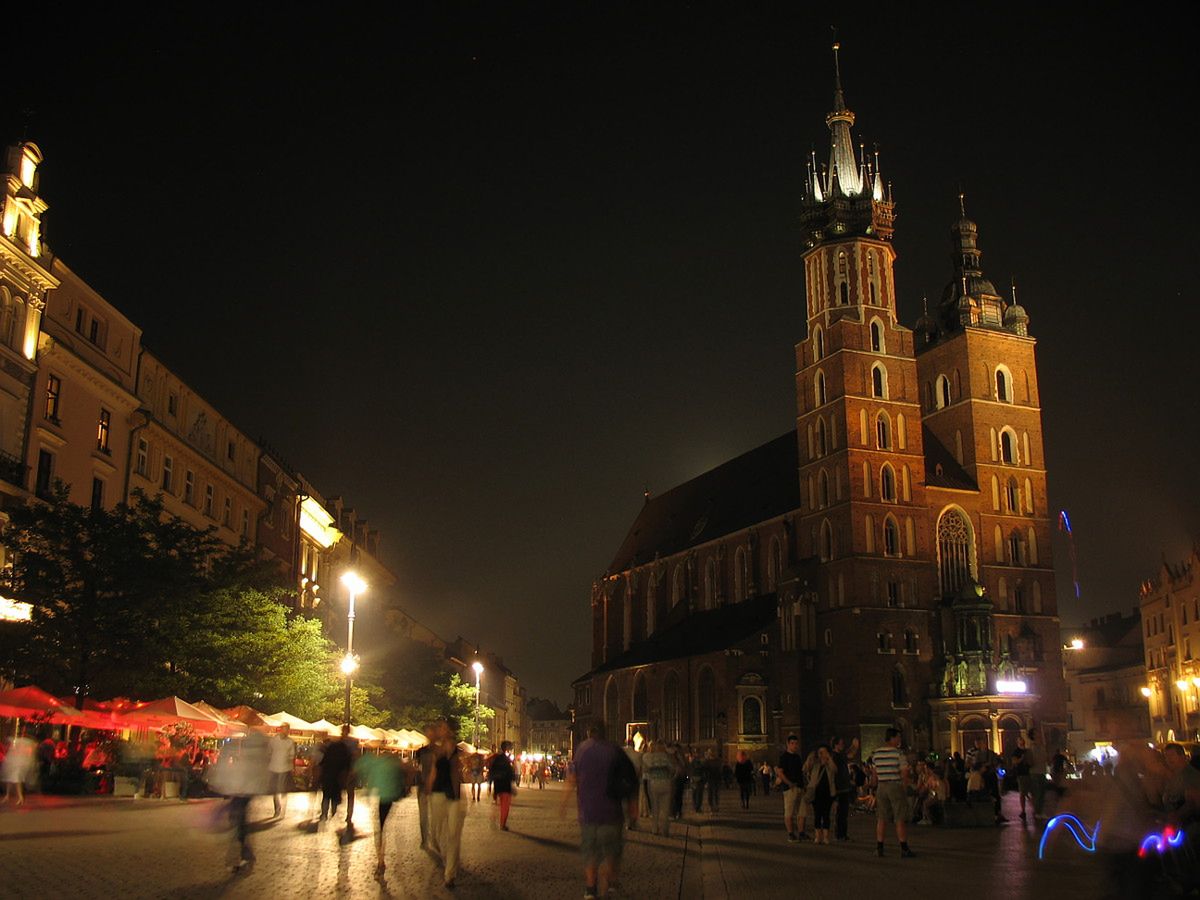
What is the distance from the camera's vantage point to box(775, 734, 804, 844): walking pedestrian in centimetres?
2155

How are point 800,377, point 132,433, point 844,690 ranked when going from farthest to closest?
1. point 800,377
2. point 844,690
3. point 132,433

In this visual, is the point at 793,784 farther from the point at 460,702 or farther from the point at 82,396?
the point at 460,702

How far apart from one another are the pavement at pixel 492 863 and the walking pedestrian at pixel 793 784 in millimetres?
593

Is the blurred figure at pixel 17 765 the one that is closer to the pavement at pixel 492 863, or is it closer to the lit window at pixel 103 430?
the pavement at pixel 492 863

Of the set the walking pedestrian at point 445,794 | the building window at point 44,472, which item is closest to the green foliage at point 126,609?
the building window at point 44,472

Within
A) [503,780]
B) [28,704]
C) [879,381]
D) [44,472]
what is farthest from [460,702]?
[503,780]

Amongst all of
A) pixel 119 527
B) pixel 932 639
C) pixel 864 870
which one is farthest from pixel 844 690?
→ pixel 864 870

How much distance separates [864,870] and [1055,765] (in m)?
12.8

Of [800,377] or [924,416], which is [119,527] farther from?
[924,416]

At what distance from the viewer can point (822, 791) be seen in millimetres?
21516

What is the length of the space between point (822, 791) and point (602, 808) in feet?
34.2

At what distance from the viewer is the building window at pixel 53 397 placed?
113ft

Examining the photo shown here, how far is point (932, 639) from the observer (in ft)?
219

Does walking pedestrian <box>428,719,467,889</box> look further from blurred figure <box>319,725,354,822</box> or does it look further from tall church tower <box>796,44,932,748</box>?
tall church tower <box>796,44,932,748</box>
